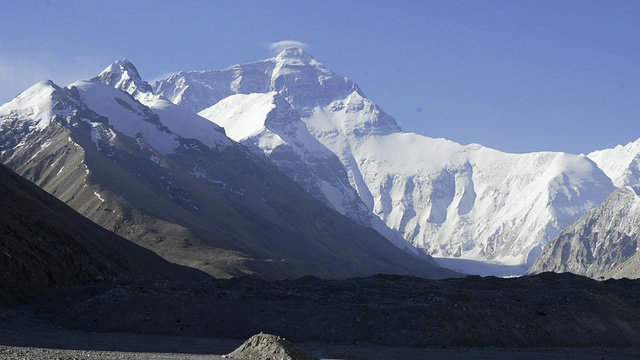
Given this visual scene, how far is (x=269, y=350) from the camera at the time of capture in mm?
47750

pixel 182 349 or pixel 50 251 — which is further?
pixel 50 251

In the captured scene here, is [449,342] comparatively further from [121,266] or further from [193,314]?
[121,266]

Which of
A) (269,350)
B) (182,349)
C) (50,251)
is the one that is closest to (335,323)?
(182,349)

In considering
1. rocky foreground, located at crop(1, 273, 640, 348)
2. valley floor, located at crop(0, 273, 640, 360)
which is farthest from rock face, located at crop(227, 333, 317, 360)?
rocky foreground, located at crop(1, 273, 640, 348)

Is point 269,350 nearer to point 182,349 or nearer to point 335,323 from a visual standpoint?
point 182,349

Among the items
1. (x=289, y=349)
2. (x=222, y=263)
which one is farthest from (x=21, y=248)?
(x=222, y=263)

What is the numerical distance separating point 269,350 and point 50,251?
6220 centimetres

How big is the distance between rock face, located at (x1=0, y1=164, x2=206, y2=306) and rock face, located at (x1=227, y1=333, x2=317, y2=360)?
4012 cm

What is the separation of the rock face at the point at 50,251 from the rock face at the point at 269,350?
4012cm

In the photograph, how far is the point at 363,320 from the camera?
6781 cm

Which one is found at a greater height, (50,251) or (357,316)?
(50,251)

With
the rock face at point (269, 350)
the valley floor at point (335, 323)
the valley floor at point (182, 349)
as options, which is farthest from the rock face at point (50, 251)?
the rock face at point (269, 350)

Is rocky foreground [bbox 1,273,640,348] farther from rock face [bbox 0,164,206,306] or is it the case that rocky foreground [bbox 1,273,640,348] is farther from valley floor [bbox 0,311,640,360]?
rock face [bbox 0,164,206,306]

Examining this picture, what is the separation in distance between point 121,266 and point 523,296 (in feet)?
233
